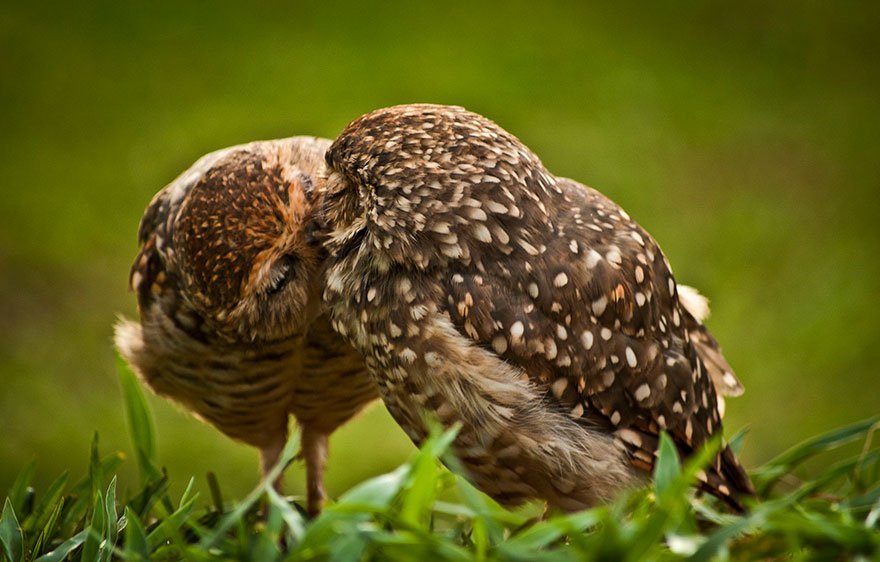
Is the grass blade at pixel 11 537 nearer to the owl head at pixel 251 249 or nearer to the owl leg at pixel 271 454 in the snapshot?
the owl head at pixel 251 249

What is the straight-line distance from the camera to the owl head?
2332 millimetres

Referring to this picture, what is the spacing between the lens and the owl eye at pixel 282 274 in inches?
91.9

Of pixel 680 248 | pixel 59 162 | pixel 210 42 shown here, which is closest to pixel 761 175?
pixel 680 248

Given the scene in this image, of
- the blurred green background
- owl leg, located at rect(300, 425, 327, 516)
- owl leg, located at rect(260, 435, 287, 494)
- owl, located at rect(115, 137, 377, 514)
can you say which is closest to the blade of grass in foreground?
owl, located at rect(115, 137, 377, 514)

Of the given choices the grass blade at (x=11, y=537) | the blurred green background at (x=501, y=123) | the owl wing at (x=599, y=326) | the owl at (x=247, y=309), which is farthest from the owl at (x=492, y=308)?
the blurred green background at (x=501, y=123)

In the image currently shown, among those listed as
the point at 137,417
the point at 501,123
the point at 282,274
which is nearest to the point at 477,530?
the point at 282,274

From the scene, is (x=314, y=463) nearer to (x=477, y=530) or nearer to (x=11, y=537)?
(x=11, y=537)

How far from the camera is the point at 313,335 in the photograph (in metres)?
2.57

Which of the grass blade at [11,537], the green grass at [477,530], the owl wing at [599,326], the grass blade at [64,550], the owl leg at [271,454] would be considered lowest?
the grass blade at [11,537]

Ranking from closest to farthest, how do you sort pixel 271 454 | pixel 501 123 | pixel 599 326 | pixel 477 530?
pixel 477 530
pixel 599 326
pixel 271 454
pixel 501 123

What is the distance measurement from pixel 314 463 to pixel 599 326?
1.25 metres

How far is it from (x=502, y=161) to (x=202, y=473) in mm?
2775

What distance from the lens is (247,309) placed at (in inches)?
Answer: 92.8

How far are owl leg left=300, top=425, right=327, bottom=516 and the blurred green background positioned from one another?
130 centimetres
